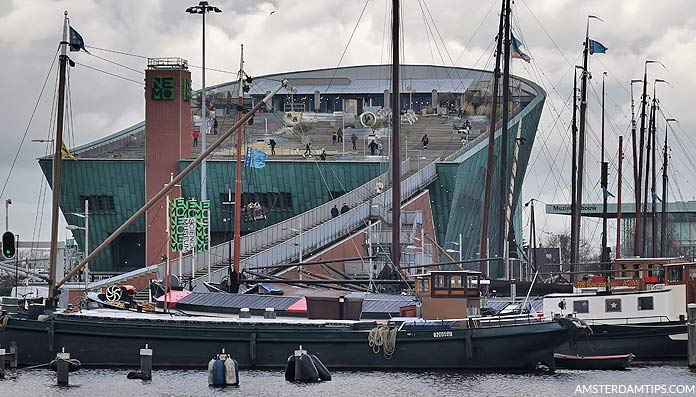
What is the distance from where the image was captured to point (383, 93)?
559ft

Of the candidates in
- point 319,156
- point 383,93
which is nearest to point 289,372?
point 319,156

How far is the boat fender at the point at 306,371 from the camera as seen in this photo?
6181 cm

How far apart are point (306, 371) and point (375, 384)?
9.50ft

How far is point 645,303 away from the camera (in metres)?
72.9

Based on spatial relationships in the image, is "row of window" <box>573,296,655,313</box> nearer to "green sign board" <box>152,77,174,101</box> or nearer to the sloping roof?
the sloping roof

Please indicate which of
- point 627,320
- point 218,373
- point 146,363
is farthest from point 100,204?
point 218,373

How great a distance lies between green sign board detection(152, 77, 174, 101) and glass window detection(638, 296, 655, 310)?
4868cm

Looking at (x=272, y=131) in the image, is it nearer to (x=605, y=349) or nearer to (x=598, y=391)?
(x=605, y=349)

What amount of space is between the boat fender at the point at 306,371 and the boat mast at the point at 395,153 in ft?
47.1

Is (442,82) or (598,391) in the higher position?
(442,82)

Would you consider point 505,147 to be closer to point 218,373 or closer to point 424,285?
point 424,285

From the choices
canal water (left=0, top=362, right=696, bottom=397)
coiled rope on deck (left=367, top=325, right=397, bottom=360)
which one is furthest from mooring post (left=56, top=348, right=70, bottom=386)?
coiled rope on deck (left=367, top=325, right=397, bottom=360)

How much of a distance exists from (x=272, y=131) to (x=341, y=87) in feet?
108

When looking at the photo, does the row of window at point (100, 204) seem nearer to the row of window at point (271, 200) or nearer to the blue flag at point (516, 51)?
the row of window at point (271, 200)
